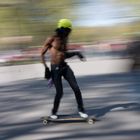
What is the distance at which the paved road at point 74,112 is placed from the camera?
25.0ft

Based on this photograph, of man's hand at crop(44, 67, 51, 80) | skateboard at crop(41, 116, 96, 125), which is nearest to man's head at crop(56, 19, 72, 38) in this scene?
man's hand at crop(44, 67, 51, 80)

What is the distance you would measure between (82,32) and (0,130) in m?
14.3

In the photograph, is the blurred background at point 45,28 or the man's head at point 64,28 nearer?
the man's head at point 64,28

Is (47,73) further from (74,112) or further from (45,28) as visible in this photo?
(45,28)

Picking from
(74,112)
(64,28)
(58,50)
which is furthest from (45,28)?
(64,28)

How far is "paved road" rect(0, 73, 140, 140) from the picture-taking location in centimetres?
762

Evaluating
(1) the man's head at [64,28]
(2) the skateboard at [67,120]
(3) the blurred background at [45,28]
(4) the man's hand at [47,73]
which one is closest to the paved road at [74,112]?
(2) the skateboard at [67,120]

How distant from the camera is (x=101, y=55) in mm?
23328

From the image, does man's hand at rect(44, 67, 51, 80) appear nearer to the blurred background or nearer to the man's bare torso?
the man's bare torso

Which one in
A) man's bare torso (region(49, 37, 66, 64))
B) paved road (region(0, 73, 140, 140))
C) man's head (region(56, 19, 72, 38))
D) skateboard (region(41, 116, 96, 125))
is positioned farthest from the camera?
skateboard (region(41, 116, 96, 125))

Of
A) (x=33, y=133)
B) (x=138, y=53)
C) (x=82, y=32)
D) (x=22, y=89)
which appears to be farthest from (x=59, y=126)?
(x=82, y=32)

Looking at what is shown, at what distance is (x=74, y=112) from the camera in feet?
32.5

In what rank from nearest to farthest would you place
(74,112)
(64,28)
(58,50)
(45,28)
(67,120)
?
(64,28)
(58,50)
(67,120)
(74,112)
(45,28)

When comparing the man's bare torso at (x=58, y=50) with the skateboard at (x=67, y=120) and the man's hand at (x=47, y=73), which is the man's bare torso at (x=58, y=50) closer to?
the man's hand at (x=47, y=73)
